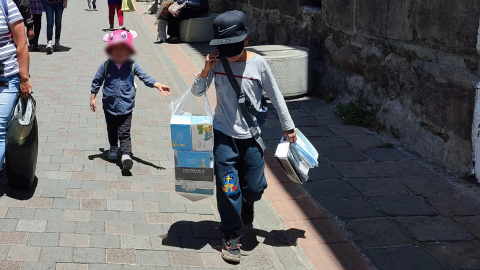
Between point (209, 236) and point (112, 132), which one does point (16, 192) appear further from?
point (209, 236)

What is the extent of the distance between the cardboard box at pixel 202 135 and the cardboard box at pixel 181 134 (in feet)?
0.09

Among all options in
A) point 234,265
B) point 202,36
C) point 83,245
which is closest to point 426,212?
point 234,265

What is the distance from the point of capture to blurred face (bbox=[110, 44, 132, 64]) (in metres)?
4.82

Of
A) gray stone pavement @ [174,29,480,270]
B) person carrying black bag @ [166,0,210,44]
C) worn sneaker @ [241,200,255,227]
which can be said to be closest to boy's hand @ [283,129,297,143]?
worn sneaker @ [241,200,255,227]

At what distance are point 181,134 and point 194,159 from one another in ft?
0.62

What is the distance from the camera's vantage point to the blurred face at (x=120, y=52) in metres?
4.82

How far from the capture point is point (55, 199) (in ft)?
15.5

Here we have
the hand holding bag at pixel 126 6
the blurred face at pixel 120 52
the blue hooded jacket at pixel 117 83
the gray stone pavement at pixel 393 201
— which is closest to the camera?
the gray stone pavement at pixel 393 201

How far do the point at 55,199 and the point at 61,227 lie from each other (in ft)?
1.84

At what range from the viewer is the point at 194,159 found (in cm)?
385

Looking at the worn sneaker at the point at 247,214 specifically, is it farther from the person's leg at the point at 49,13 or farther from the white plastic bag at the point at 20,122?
the person's leg at the point at 49,13

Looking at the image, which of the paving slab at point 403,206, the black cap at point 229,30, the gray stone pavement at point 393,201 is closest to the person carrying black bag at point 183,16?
the gray stone pavement at point 393,201

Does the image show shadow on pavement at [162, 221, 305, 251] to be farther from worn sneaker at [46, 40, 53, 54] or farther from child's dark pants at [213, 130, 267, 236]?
worn sneaker at [46, 40, 53, 54]

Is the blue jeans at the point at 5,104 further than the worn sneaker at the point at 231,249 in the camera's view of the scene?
Yes
